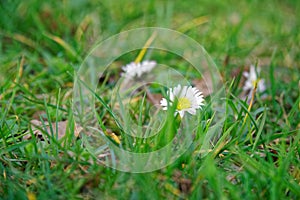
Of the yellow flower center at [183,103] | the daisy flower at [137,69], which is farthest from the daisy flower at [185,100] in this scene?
the daisy flower at [137,69]

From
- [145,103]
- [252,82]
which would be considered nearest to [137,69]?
[145,103]

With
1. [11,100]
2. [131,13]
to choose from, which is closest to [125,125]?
[11,100]

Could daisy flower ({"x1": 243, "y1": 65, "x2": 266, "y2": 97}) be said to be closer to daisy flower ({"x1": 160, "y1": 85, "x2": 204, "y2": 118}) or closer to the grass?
the grass

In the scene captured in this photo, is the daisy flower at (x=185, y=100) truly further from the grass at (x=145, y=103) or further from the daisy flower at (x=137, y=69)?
the daisy flower at (x=137, y=69)

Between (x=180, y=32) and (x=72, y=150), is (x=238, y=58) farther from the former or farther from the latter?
(x=72, y=150)

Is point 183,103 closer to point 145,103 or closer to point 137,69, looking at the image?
point 145,103

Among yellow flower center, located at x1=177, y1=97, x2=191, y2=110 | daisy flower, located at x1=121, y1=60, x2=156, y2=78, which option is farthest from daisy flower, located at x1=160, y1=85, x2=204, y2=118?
daisy flower, located at x1=121, y1=60, x2=156, y2=78
